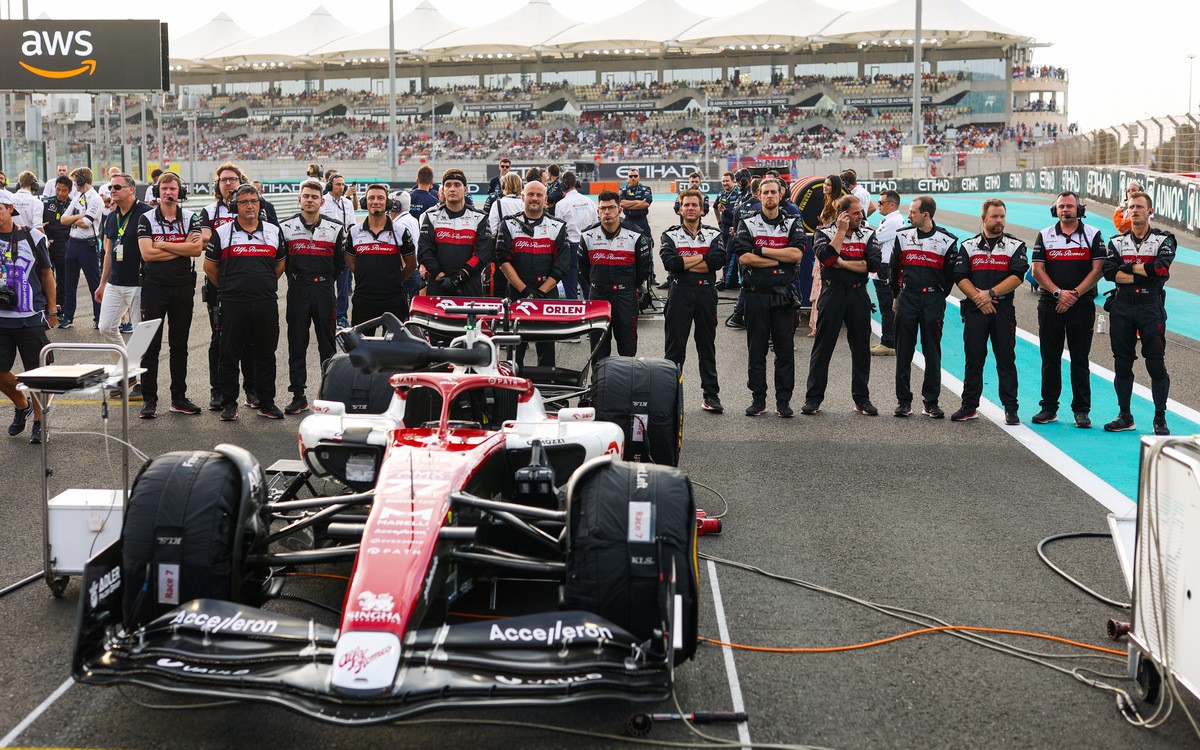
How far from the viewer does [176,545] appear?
4582mm

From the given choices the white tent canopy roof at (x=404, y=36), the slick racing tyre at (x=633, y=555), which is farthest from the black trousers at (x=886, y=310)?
the white tent canopy roof at (x=404, y=36)

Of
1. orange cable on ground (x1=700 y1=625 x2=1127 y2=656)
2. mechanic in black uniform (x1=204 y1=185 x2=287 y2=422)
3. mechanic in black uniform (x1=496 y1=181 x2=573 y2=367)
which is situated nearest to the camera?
orange cable on ground (x1=700 y1=625 x2=1127 y2=656)

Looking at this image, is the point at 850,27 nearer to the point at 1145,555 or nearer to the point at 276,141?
the point at 276,141

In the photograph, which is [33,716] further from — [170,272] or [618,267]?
[618,267]

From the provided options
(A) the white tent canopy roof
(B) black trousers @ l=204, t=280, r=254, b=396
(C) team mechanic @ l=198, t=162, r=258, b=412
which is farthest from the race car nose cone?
(A) the white tent canopy roof

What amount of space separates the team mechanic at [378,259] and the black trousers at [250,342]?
104cm

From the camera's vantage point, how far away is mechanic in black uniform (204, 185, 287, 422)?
963cm

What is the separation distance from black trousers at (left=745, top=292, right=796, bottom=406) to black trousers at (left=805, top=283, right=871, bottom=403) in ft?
0.77

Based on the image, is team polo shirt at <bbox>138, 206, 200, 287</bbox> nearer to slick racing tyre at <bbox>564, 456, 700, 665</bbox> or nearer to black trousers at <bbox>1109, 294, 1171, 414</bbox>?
slick racing tyre at <bbox>564, 456, 700, 665</bbox>

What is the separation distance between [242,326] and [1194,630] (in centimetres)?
752

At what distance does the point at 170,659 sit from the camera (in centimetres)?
404

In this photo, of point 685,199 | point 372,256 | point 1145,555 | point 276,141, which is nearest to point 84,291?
point 372,256

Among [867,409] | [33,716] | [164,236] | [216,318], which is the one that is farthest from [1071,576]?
[164,236]

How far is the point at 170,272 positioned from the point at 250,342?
0.88 m
